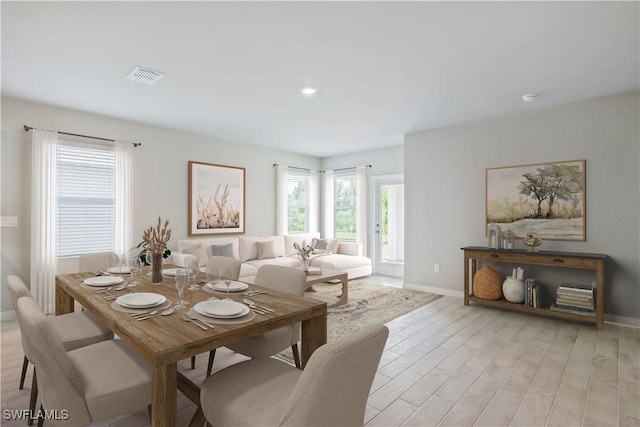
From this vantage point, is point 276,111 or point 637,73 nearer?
point 637,73

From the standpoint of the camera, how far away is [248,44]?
2.54 meters

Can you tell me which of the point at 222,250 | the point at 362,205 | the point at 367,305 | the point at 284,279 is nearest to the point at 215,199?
the point at 222,250

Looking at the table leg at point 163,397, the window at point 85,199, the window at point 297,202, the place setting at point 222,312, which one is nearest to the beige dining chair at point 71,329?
the place setting at point 222,312

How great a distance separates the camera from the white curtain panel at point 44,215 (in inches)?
150

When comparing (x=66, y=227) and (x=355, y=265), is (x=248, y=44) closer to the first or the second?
(x=66, y=227)

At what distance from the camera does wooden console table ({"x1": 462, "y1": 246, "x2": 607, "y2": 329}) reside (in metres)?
3.45

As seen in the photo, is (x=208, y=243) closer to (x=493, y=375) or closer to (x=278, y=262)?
(x=278, y=262)

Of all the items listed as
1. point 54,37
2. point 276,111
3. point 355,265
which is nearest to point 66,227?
point 54,37

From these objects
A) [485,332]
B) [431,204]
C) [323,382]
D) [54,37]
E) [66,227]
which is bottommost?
[485,332]

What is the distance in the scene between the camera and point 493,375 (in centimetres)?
251

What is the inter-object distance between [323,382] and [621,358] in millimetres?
3120

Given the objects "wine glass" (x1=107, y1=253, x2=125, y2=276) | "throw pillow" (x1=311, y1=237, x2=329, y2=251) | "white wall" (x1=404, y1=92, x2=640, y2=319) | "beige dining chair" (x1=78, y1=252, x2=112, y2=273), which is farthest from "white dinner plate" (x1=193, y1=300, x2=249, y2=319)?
"throw pillow" (x1=311, y1=237, x2=329, y2=251)

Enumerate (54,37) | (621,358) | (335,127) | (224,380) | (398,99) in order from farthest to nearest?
(335,127) → (398,99) → (621,358) → (54,37) → (224,380)

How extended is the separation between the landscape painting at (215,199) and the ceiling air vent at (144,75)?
7.05ft
